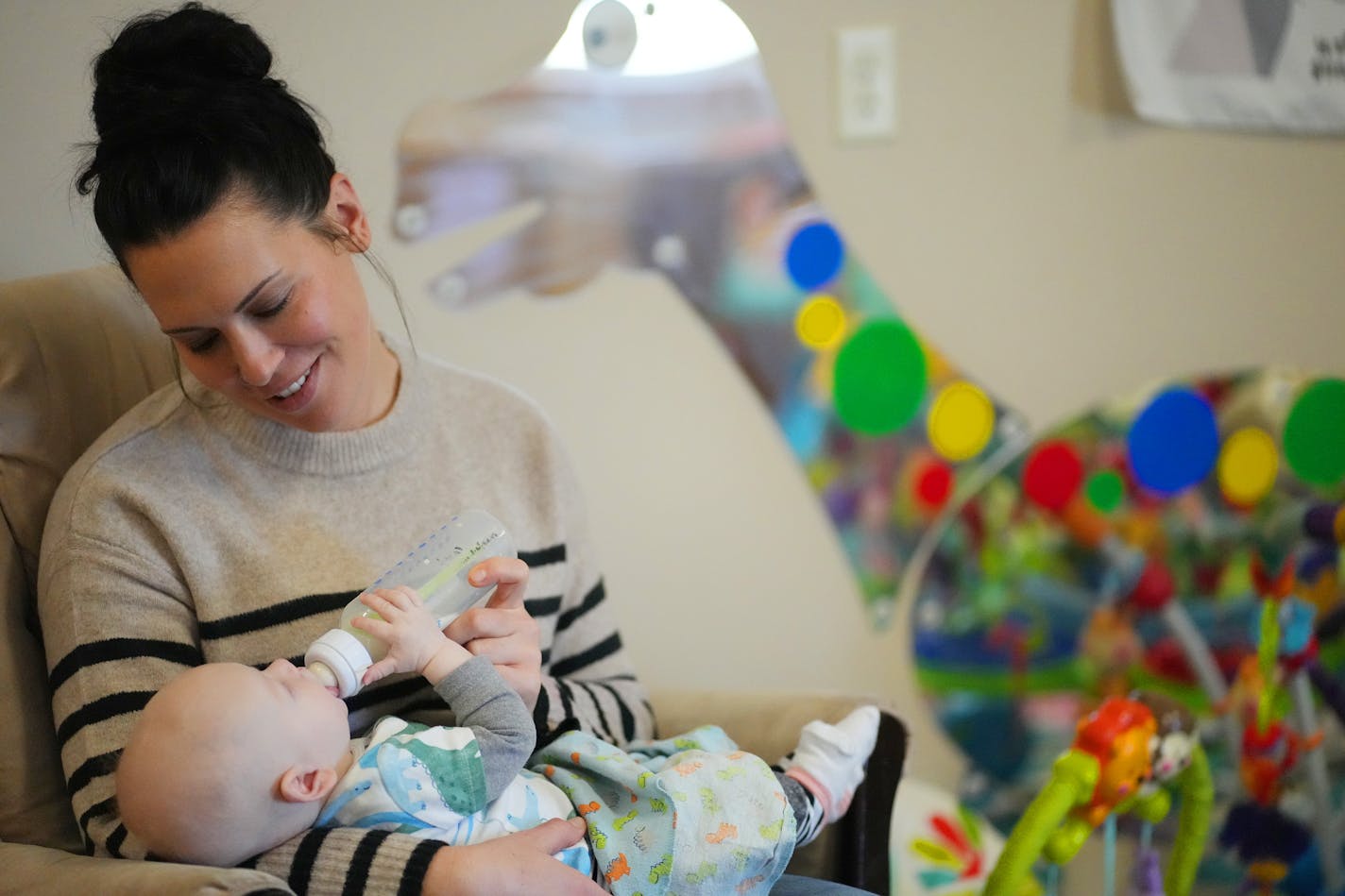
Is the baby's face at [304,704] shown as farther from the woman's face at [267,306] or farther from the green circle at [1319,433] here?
the green circle at [1319,433]

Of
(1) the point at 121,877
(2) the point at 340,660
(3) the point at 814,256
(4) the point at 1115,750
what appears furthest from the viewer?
(3) the point at 814,256

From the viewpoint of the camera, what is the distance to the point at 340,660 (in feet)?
3.38

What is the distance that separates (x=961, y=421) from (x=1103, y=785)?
23.5 inches

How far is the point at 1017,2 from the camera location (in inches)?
71.1

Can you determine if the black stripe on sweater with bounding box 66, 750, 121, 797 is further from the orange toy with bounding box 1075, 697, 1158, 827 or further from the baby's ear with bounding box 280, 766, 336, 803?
the orange toy with bounding box 1075, 697, 1158, 827

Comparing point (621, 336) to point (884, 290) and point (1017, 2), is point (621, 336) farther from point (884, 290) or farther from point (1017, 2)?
point (1017, 2)

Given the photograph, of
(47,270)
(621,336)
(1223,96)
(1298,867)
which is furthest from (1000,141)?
(47,270)

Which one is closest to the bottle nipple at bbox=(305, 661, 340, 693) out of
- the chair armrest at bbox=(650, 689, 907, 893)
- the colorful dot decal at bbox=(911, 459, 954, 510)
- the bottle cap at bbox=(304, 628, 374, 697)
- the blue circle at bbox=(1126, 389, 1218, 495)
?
the bottle cap at bbox=(304, 628, 374, 697)

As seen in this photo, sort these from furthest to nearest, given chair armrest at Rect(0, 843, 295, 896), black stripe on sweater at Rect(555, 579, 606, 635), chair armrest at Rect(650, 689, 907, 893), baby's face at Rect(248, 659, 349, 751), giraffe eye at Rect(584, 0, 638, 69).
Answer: giraffe eye at Rect(584, 0, 638, 69) < black stripe on sweater at Rect(555, 579, 606, 635) < chair armrest at Rect(650, 689, 907, 893) < baby's face at Rect(248, 659, 349, 751) < chair armrest at Rect(0, 843, 295, 896)

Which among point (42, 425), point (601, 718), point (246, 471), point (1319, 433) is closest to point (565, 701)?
point (601, 718)

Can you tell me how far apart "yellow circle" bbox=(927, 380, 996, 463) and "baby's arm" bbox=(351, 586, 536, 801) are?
99 centimetres

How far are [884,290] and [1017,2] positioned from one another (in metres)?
0.46

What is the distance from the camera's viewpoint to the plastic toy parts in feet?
4.86

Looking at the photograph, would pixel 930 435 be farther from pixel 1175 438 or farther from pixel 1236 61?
pixel 1236 61
